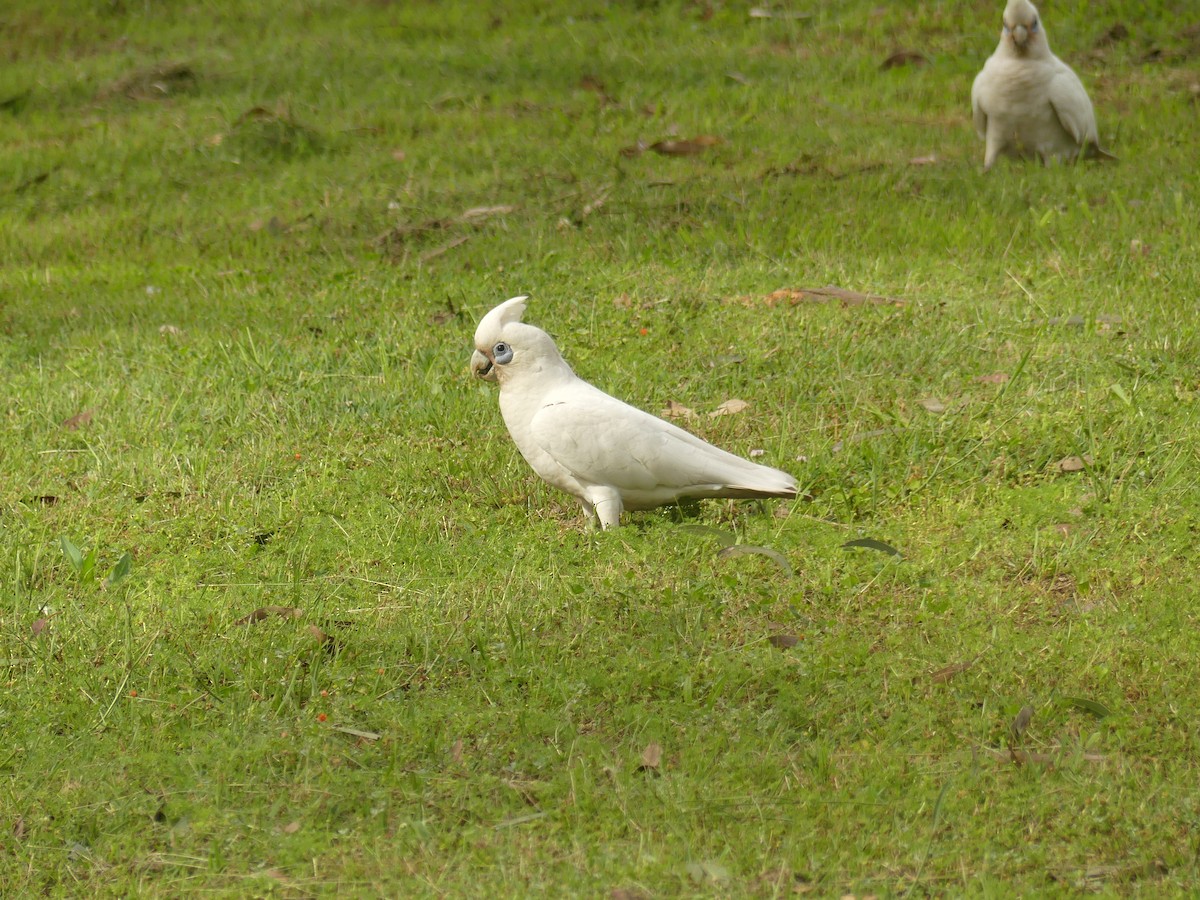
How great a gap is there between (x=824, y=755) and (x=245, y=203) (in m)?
6.59

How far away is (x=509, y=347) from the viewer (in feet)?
14.3

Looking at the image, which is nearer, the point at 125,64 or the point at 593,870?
the point at 593,870

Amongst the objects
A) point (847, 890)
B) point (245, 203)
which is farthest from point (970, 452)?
point (245, 203)

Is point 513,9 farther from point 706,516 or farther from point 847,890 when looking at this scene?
point 847,890

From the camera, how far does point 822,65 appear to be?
10.6 metres

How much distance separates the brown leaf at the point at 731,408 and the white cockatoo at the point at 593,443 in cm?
92

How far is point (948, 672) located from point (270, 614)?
1930 millimetres

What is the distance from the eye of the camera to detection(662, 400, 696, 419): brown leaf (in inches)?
209

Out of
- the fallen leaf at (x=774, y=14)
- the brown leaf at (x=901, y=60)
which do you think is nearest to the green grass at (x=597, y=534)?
the brown leaf at (x=901, y=60)

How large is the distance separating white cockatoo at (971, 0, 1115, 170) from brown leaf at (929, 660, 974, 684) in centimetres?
549

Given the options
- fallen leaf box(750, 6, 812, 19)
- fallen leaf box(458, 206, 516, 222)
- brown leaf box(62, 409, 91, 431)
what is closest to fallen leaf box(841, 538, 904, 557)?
brown leaf box(62, 409, 91, 431)

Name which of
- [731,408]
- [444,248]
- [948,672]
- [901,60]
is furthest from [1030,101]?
[948,672]

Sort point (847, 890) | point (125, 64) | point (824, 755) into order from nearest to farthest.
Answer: point (847, 890)
point (824, 755)
point (125, 64)

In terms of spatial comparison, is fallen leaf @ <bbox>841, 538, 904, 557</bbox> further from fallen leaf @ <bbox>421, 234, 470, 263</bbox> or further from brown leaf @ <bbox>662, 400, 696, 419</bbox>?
fallen leaf @ <bbox>421, 234, 470, 263</bbox>
